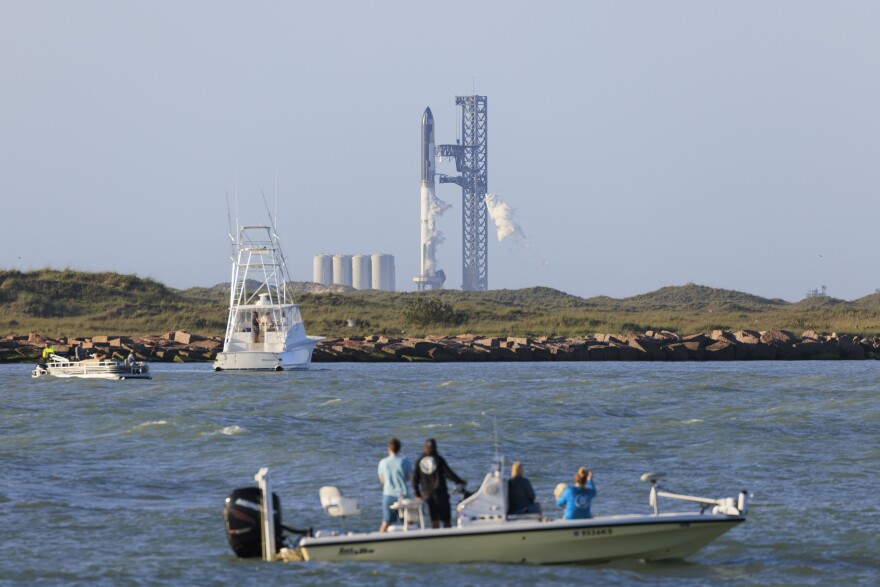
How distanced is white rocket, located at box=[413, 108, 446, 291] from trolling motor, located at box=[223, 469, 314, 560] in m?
153

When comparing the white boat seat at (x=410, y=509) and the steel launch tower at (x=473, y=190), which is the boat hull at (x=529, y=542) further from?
the steel launch tower at (x=473, y=190)

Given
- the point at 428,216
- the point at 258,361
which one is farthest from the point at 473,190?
the point at 258,361

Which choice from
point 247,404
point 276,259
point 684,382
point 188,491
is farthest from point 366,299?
point 188,491

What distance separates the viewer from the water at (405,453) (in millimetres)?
19906

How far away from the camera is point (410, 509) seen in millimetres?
18594

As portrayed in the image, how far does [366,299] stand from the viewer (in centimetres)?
12100

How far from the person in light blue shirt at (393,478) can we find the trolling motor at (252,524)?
40.2 inches

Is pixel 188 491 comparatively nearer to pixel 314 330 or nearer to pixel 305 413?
pixel 305 413

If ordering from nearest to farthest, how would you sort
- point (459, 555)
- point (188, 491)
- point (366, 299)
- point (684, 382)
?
point (459, 555)
point (188, 491)
point (684, 382)
point (366, 299)

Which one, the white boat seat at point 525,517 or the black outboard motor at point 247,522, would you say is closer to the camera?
the white boat seat at point 525,517

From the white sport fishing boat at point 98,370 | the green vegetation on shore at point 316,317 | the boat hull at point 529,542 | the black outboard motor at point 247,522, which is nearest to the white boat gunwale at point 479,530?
the boat hull at point 529,542

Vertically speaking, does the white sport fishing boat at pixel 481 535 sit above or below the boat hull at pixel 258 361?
below

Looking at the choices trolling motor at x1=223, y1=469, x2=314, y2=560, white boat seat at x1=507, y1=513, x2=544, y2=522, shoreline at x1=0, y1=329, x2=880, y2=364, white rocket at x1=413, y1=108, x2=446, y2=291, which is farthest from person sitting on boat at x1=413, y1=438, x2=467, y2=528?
white rocket at x1=413, y1=108, x2=446, y2=291

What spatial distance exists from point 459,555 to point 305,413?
24428 mm
